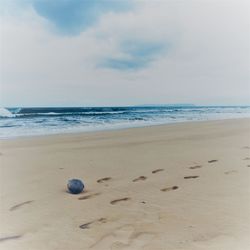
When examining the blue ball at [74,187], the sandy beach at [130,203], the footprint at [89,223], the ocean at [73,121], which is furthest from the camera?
the ocean at [73,121]

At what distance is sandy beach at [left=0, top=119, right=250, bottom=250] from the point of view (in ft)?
7.61

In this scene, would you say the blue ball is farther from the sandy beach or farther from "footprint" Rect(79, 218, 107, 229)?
"footprint" Rect(79, 218, 107, 229)

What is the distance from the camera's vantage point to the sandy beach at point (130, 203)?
91.4 inches

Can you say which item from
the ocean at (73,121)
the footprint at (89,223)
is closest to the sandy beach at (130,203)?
the footprint at (89,223)

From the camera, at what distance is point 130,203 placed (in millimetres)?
3070

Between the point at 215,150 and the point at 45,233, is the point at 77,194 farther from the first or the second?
the point at 215,150

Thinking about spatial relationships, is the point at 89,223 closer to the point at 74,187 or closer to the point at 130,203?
the point at 130,203

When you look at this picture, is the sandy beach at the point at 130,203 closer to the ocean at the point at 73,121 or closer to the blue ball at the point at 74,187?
the blue ball at the point at 74,187

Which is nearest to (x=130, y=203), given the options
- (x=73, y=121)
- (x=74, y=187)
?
(x=74, y=187)

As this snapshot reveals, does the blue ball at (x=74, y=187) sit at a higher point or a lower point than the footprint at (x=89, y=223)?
higher

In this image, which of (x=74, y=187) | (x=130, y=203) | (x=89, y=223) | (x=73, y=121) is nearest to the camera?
(x=89, y=223)

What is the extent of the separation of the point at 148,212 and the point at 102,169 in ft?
6.29

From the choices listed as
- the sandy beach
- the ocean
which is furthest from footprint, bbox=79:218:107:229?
the ocean

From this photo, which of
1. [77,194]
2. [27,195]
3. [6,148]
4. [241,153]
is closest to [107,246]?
[77,194]
